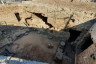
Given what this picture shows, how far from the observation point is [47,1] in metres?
8.59

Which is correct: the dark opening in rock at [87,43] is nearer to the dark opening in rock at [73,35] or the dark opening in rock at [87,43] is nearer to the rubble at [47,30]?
the rubble at [47,30]

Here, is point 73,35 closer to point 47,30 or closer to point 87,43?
point 47,30

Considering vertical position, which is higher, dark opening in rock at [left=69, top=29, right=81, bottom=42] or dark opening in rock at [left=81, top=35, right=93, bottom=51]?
dark opening in rock at [left=81, top=35, right=93, bottom=51]

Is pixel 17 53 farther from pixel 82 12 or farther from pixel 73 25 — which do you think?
pixel 82 12

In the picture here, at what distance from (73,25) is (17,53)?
3.37 m

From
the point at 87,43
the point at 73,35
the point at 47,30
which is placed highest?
the point at 87,43

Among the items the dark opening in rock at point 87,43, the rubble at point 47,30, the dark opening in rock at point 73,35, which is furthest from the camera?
the dark opening in rock at point 73,35

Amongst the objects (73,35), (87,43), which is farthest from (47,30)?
(87,43)

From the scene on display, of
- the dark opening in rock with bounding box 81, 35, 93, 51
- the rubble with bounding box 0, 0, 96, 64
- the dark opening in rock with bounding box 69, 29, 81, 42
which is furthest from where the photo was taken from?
A: the dark opening in rock with bounding box 69, 29, 81, 42

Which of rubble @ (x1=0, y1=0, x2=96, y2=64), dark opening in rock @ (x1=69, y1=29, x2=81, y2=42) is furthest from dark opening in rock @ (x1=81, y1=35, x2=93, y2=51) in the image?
dark opening in rock @ (x1=69, y1=29, x2=81, y2=42)

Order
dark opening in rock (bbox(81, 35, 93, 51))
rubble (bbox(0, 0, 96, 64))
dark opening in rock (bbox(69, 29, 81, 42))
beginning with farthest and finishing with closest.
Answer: dark opening in rock (bbox(69, 29, 81, 42)) → rubble (bbox(0, 0, 96, 64)) → dark opening in rock (bbox(81, 35, 93, 51))

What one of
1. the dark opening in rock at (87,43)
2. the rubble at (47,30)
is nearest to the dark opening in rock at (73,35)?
the rubble at (47,30)

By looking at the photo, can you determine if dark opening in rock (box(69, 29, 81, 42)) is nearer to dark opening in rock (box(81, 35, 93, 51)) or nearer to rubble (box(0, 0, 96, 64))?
rubble (box(0, 0, 96, 64))

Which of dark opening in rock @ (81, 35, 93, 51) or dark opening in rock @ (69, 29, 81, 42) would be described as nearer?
dark opening in rock @ (81, 35, 93, 51)
